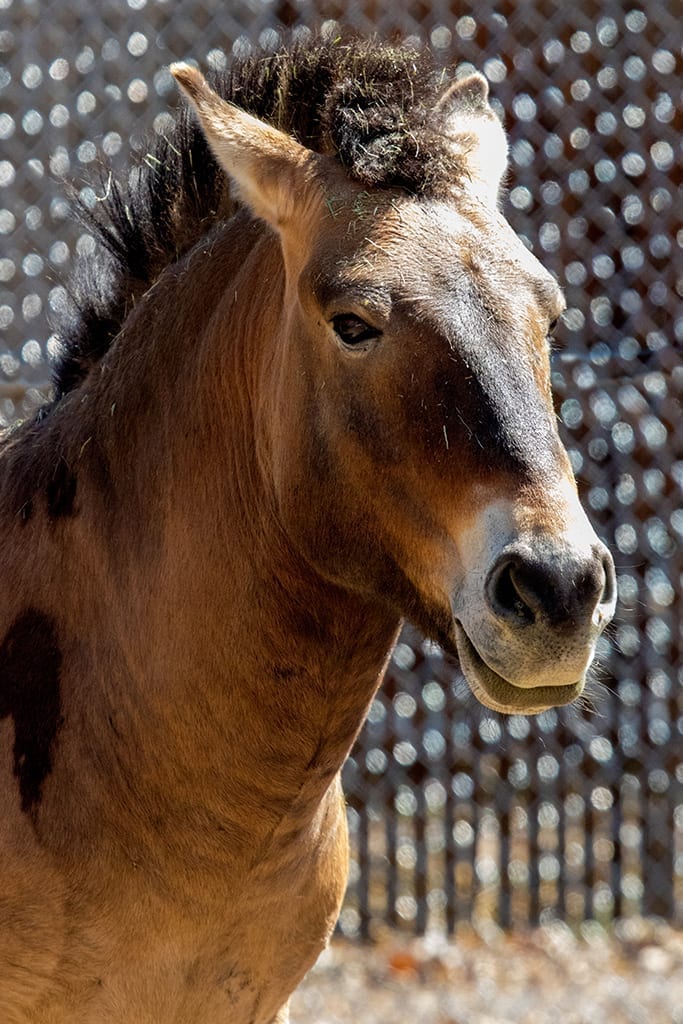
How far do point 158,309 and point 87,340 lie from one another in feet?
0.90

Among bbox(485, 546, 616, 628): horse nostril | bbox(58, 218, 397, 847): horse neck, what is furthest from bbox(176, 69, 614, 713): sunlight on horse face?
bbox(58, 218, 397, 847): horse neck

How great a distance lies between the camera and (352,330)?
1793 mm

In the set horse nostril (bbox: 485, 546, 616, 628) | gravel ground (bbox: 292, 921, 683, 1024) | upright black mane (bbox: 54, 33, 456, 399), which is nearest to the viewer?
horse nostril (bbox: 485, 546, 616, 628)

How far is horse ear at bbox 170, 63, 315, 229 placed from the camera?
76.9 inches

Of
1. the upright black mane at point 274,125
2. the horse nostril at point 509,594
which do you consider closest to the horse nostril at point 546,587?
the horse nostril at point 509,594

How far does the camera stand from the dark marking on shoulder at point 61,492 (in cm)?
221

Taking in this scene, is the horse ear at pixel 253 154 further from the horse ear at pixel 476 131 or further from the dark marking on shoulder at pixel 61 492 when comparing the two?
the dark marking on shoulder at pixel 61 492

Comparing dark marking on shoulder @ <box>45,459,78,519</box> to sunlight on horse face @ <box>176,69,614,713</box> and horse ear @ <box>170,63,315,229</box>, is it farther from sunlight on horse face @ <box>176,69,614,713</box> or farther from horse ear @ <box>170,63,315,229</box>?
horse ear @ <box>170,63,315,229</box>

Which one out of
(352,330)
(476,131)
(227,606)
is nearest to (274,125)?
(476,131)

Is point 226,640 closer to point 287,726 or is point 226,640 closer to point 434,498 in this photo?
point 287,726

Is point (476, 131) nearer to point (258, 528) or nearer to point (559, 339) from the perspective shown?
point (258, 528)

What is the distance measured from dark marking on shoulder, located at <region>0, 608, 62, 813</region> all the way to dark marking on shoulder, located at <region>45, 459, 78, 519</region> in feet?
0.61

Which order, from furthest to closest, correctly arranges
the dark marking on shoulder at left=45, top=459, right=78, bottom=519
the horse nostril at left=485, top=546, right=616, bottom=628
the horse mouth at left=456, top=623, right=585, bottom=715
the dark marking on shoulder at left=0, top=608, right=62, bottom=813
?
the dark marking on shoulder at left=45, top=459, right=78, bottom=519, the dark marking on shoulder at left=0, top=608, right=62, bottom=813, the horse mouth at left=456, top=623, right=585, bottom=715, the horse nostril at left=485, top=546, right=616, bottom=628

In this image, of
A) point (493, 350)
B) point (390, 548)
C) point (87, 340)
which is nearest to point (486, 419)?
point (493, 350)
